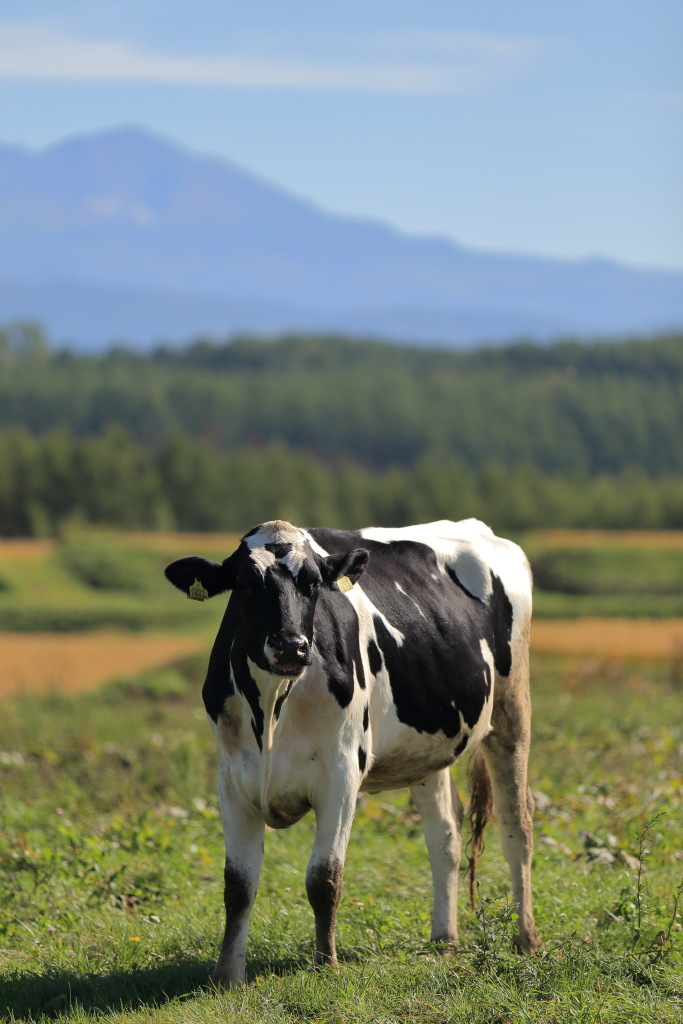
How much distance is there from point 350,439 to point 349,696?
503 ft

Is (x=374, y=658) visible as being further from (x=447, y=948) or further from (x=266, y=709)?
(x=447, y=948)

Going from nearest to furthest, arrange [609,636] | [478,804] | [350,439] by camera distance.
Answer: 1. [478,804]
2. [609,636]
3. [350,439]

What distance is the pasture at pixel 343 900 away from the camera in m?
5.73

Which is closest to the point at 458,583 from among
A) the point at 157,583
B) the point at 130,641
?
the point at 130,641

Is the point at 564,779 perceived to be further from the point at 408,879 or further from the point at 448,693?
the point at 448,693

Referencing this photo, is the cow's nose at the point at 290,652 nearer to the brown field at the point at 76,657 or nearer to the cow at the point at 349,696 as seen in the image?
the cow at the point at 349,696

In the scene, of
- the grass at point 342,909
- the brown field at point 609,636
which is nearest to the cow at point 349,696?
the grass at point 342,909

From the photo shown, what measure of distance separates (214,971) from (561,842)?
322 centimetres

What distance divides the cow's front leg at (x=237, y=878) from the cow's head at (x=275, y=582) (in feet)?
2.65

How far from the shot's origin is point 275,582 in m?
5.86

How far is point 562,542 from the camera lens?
205 feet

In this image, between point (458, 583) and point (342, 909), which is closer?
point (342, 909)

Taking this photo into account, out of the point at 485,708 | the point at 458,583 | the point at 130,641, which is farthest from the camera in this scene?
the point at 130,641

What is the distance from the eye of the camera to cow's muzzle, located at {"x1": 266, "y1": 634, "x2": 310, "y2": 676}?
5602 mm
